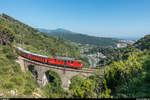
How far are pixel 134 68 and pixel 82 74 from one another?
37.0 feet

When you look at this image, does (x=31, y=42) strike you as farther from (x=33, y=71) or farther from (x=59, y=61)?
(x=59, y=61)

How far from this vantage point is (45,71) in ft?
83.5

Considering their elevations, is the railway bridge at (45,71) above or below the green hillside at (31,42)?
below

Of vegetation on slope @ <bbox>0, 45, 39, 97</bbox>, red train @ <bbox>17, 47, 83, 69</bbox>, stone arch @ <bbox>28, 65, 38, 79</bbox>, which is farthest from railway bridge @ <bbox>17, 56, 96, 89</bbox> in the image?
vegetation on slope @ <bbox>0, 45, 39, 97</bbox>

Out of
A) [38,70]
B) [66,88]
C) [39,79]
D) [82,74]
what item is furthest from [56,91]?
[82,74]

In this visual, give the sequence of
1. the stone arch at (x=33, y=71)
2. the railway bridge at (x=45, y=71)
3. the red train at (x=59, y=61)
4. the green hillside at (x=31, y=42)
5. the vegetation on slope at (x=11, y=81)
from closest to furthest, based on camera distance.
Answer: the vegetation on slope at (x=11, y=81) → the railway bridge at (x=45, y=71) → the red train at (x=59, y=61) → the stone arch at (x=33, y=71) → the green hillside at (x=31, y=42)

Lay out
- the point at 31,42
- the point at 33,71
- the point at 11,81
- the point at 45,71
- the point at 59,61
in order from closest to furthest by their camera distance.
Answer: the point at 11,81, the point at 59,61, the point at 45,71, the point at 33,71, the point at 31,42

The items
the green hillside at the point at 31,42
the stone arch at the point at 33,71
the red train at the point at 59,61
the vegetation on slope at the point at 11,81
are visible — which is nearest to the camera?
the vegetation on slope at the point at 11,81

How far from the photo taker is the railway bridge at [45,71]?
22516mm

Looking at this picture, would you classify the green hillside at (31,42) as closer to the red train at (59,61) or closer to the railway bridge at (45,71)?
the railway bridge at (45,71)

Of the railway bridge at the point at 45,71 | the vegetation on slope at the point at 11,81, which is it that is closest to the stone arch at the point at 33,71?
the railway bridge at the point at 45,71

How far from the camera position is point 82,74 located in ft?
72.8

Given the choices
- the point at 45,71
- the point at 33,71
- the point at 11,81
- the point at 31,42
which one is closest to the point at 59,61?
the point at 45,71

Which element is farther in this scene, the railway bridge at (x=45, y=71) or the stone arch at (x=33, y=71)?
the stone arch at (x=33, y=71)
